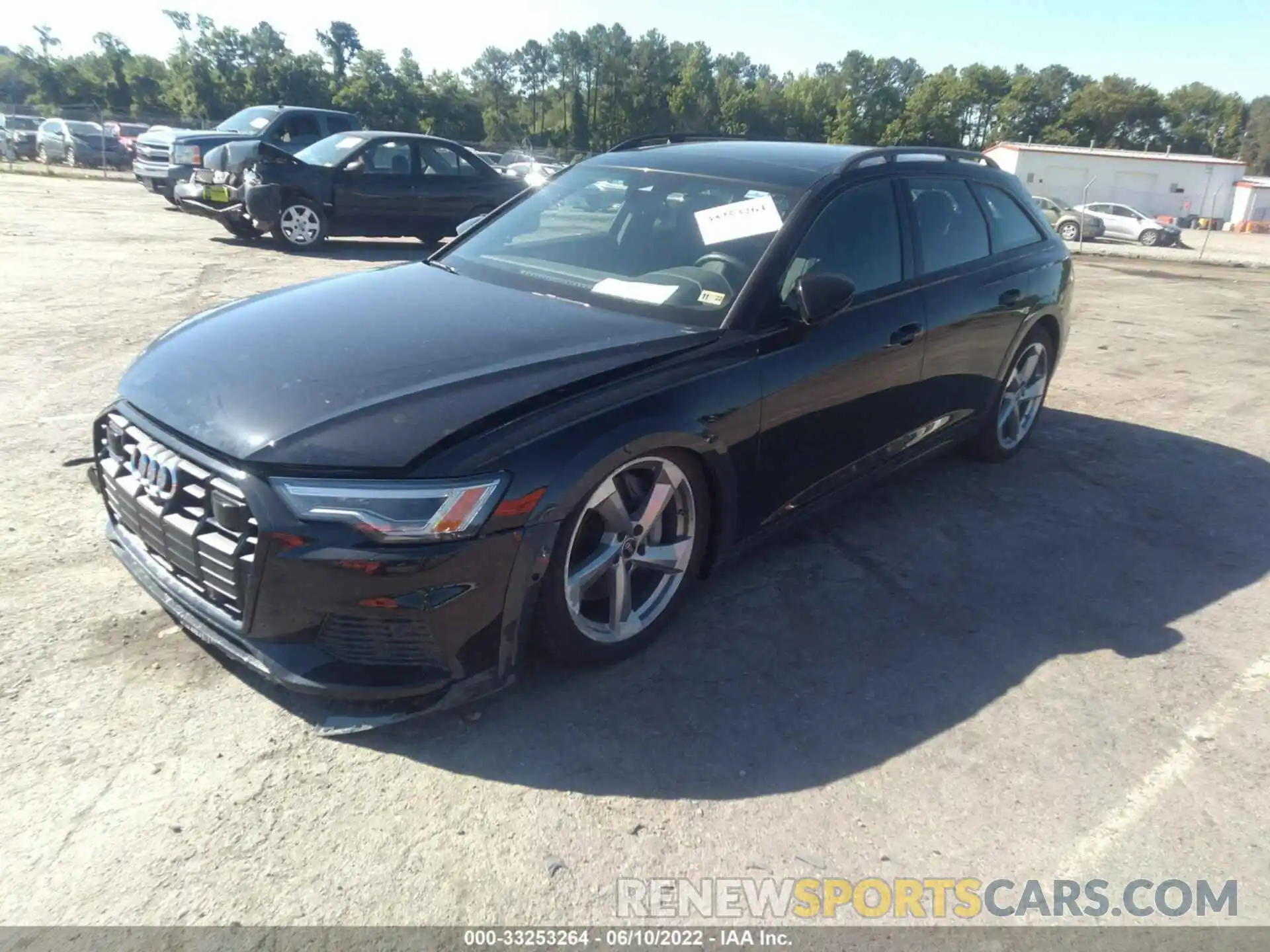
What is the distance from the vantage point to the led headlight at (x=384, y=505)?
2523 millimetres

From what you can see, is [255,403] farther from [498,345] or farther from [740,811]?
[740,811]

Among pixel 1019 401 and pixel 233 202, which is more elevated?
pixel 233 202

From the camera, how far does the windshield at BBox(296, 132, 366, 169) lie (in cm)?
1249

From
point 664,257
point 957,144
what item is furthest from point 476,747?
point 957,144

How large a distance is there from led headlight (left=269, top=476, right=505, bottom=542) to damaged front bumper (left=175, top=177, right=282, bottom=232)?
35.2ft

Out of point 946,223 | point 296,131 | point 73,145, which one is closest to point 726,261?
point 946,223

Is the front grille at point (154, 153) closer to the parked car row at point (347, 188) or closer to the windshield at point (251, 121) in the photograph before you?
the windshield at point (251, 121)

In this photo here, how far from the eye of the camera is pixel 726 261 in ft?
12.1

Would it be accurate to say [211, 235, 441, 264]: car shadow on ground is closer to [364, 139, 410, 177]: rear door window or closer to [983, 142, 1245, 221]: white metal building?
[364, 139, 410, 177]: rear door window

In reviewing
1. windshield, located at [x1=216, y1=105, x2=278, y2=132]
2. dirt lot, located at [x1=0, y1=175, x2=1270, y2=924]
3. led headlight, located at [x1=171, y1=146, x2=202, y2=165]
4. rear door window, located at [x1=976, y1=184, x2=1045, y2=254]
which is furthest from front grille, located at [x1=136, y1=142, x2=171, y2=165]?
rear door window, located at [x1=976, y1=184, x2=1045, y2=254]

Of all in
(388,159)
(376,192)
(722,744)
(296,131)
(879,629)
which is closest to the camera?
(722,744)

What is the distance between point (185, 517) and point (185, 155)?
1603cm

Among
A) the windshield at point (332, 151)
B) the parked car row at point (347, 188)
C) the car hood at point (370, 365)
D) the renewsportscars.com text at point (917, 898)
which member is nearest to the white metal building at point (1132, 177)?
the parked car row at point (347, 188)

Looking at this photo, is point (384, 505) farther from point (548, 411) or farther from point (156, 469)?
point (156, 469)
